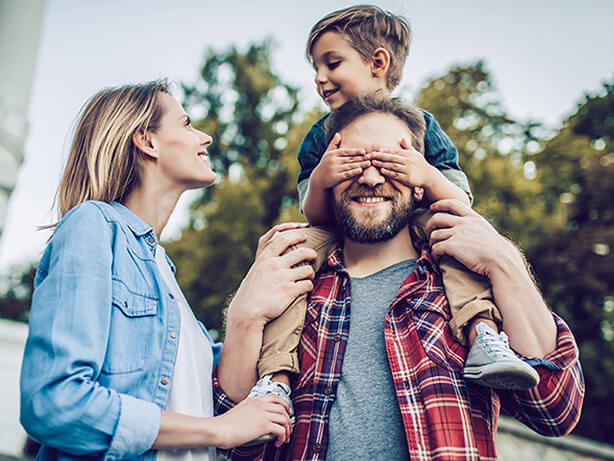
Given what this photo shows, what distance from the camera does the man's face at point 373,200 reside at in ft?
7.86

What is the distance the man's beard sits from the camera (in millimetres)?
2412

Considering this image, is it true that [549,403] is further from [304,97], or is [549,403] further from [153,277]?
[304,97]

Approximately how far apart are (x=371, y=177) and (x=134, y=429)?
1.33 meters

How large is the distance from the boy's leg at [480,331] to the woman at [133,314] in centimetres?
61

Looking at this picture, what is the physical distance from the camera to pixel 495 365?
67.2 inches

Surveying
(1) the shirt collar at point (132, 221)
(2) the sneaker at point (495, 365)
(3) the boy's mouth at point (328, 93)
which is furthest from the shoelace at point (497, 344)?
(3) the boy's mouth at point (328, 93)

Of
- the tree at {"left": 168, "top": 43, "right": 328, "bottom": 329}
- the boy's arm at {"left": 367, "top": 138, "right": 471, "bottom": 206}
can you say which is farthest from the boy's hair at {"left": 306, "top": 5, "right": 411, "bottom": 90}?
the tree at {"left": 168, "top": 43, "right": 328, "bottom": 329}

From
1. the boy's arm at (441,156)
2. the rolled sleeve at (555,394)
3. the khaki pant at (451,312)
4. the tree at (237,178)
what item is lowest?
the rolled sleeve at (555,394)

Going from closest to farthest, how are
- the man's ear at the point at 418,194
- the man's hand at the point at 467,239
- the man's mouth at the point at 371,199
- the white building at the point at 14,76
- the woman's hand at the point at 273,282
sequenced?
the man's hand at the point at 467,239
the woman's hand at the point at 273,282
the man's mouth at the point at 371,199
the man's ear at the point at 418,194
the white building at the point at 14,76

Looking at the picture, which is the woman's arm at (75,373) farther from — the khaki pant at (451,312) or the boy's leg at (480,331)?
the boy's leg at (480,331)

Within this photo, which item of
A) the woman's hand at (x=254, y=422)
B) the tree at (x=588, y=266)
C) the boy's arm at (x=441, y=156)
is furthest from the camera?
the tree at (x=588, y=266)

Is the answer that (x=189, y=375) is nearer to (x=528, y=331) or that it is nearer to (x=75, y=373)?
(x=75, y=373)

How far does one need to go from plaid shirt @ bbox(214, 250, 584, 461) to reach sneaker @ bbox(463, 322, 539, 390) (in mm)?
125

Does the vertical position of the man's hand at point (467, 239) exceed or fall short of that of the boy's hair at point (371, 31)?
it falls short
